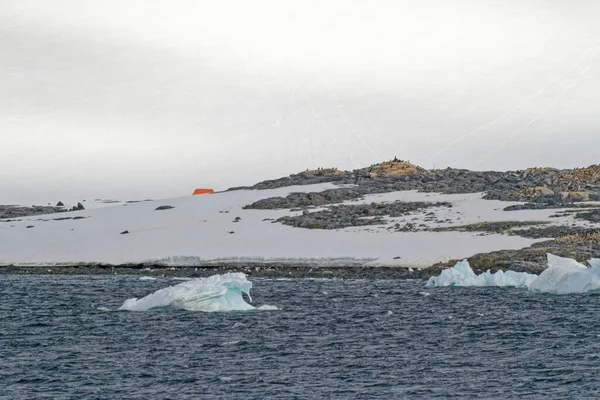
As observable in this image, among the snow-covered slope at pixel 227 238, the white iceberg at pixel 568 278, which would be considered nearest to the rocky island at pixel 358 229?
the snow-covered slope at pixel 227 238

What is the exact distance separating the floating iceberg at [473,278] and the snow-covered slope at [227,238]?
8.97 metres

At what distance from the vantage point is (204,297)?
41938 millimetres

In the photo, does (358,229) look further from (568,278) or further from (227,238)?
(568,278)

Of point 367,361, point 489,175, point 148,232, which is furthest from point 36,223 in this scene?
point 367,361

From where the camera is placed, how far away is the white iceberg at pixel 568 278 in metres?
47.1

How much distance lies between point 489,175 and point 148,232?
42.8 m

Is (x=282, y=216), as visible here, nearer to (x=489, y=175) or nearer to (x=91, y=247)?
(x=91, y=247)

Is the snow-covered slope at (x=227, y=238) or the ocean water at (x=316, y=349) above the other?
the snow-covered slope at (x=227, y=238)

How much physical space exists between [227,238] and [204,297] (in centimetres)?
Answer: 3901

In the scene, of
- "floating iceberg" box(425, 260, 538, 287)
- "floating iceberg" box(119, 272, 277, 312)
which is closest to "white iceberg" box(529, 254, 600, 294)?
"floating iceberg" box(425, 260, 538, 287)

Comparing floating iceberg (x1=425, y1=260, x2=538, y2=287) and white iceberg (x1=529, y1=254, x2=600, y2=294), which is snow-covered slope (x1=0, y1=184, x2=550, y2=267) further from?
white iceberg (x1=529, y1=254, x2=600, y2=294)

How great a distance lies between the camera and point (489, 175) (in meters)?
107

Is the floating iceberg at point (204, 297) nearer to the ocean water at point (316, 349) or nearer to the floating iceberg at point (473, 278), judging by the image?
the ocean water at point (316, 349)

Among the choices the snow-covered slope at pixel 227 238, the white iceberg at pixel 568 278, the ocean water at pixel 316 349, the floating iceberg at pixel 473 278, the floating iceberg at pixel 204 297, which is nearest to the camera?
the ocean water at pixel 316 349
